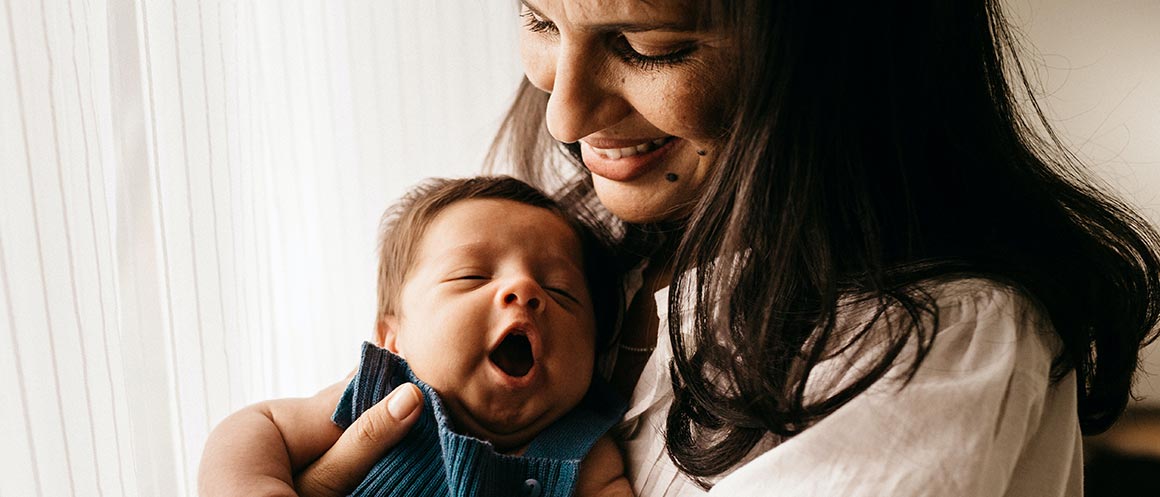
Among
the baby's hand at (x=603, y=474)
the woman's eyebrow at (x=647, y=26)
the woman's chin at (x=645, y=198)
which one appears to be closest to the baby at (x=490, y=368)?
the baby's hand at (x=603, y=474)

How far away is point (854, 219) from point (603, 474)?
1.46 ft

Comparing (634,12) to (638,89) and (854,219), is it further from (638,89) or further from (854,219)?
(854,219)

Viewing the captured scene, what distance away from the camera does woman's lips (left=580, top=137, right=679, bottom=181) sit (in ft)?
3.65

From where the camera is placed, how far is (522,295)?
3.84 ft

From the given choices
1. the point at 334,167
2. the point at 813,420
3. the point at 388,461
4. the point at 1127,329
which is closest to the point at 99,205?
the point at 388,461

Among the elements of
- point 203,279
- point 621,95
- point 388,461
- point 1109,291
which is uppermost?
point 621,95

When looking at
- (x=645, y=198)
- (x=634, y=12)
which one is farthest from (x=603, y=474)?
(x=634, y=12)

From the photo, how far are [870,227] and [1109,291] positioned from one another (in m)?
0.27

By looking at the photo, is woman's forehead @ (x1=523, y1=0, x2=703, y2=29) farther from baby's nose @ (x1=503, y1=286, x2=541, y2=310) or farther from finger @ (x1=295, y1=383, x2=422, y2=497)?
finger @ (x1=295, y1=383, x2=422, y2=497)

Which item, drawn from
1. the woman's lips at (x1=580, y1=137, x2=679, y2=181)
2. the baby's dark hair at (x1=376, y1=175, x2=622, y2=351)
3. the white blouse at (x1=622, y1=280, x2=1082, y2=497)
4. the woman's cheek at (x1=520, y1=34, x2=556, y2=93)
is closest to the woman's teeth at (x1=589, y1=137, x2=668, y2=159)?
the woman's lips at (x1=580, y1=137, x2=679, y2=181)

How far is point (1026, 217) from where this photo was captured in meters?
0.97

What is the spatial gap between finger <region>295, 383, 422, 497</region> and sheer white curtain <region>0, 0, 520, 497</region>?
25 cm

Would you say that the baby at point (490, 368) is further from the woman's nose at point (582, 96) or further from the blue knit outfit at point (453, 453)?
the woman's nose at point (582, 96)

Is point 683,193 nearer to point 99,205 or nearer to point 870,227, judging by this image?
point 870,227
